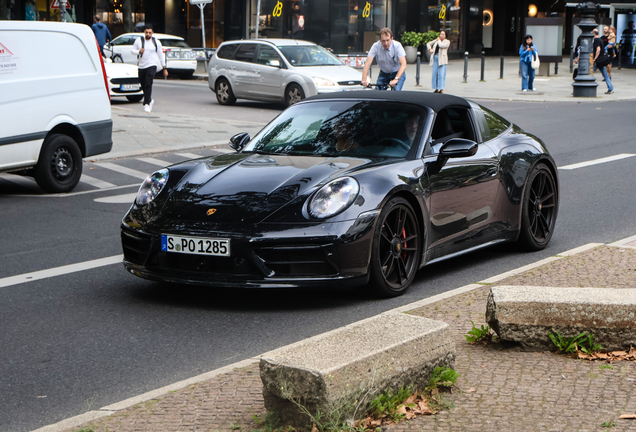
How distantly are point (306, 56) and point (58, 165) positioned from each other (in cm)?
1163

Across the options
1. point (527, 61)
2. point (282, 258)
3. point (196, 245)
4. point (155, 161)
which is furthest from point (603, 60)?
point (196, 245)

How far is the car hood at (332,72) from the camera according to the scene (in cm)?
2008

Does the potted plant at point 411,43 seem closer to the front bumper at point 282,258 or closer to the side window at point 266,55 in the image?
the side window at point 266,55

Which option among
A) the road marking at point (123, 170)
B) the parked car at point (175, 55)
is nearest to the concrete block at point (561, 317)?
the road marking at point (123, 170)

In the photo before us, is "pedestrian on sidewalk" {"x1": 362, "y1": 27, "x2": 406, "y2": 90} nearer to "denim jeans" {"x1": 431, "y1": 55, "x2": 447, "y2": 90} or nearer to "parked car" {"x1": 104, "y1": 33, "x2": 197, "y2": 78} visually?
"denim jeans" {"x1": 431, "y1": 55, "x2": 447, "y2": 90}

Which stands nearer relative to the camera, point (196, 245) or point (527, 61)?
point (196, 245)

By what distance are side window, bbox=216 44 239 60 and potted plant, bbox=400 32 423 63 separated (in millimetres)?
18542

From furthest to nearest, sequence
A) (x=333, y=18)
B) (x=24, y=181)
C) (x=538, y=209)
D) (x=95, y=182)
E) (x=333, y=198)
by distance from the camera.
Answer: (x=333, y=18) → (x=24, y=181) → (x=95, y=182) → (x=538, y=209) → (x=333, y=198)

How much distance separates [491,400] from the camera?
12.1 feet

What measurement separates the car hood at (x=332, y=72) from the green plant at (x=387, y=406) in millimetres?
16780

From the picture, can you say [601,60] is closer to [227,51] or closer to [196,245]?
[227,51]

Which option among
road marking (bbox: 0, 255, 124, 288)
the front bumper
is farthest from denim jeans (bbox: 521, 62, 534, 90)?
the front bumper

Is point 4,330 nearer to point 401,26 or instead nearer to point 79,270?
→ point 79,270

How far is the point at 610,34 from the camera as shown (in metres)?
31.9
